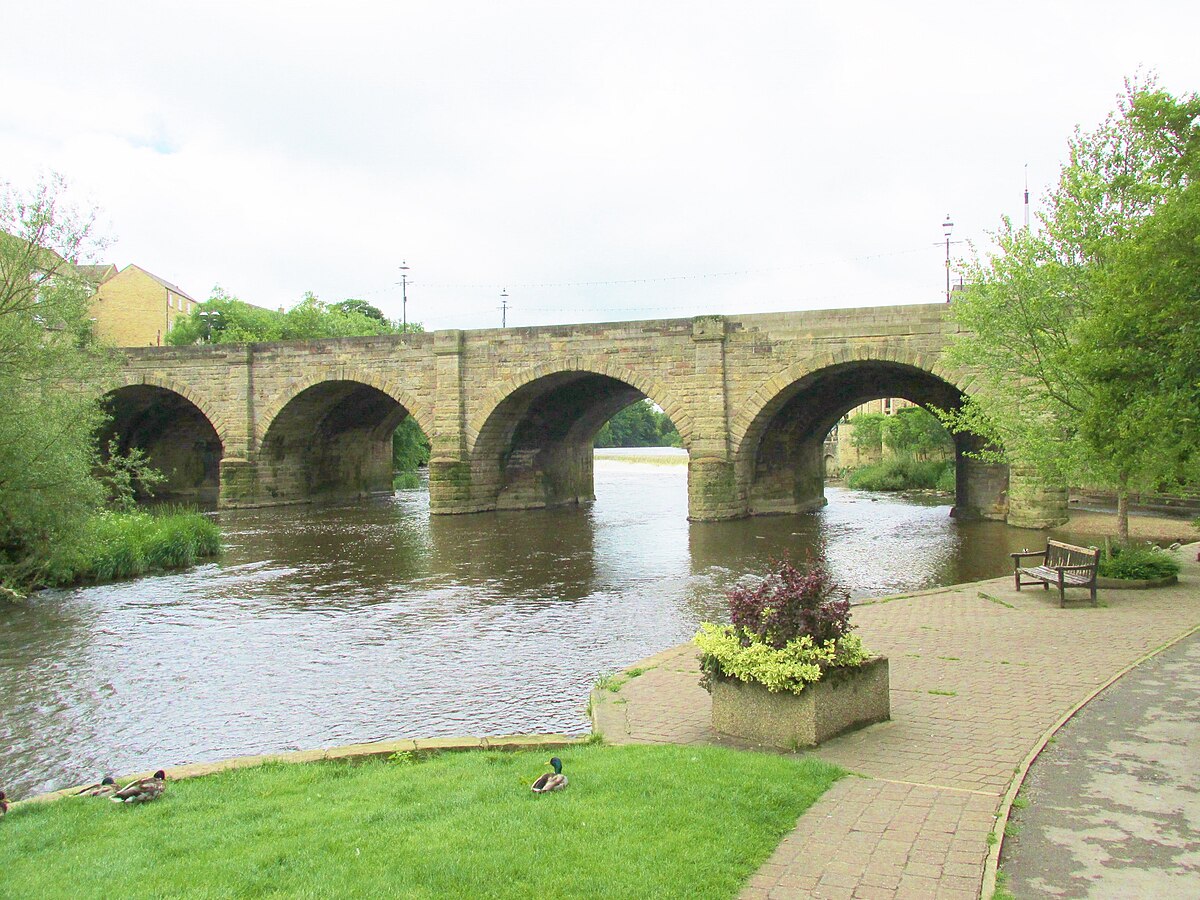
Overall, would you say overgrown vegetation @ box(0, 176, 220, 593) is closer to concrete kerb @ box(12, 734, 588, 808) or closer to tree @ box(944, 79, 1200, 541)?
concrete kerb @ box(12, 734, 588, 808)

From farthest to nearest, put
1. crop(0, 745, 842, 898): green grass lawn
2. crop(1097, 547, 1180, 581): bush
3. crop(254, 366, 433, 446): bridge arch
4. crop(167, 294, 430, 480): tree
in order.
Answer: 1. crop(167, 294, 430, 480): tree
2. crop(254, 366, 433, 446): bridge arch
3. crop(1097, 547, 1180, 581): bush
4. crop(0, 745, 842, 898): green grass lawn

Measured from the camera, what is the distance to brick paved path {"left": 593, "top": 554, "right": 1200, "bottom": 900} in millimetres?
4691

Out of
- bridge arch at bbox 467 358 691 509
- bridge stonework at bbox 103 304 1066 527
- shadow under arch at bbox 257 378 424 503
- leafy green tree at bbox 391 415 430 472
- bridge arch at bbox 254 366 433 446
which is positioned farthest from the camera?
leafy green tree at bbox 391 415 430 472

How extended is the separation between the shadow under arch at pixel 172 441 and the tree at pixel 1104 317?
33848 millimetres

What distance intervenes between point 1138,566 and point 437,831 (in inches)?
523

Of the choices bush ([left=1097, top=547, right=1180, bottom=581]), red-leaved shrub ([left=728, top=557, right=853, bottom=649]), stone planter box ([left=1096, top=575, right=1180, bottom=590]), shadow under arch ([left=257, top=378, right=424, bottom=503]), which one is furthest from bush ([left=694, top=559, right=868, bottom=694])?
shadow under arch ([left=257, top=378, right=424, bottom=503])

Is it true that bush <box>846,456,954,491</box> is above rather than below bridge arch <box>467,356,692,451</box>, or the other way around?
below

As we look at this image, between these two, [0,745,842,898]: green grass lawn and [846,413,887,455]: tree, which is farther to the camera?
[846,413,887,455]: tree

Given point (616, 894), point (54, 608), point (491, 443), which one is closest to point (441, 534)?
point (491, 443)

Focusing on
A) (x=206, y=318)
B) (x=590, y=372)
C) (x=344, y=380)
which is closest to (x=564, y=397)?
→ (x=590, y=372)

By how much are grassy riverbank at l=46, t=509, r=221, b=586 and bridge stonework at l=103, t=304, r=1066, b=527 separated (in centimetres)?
1009

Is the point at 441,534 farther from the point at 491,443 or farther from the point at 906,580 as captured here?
the point at 906,580

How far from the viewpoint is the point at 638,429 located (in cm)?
14600

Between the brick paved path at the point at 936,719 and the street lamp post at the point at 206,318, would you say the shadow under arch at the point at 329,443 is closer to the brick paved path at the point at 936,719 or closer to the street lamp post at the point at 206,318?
the street lamp post at the point at 206,318
